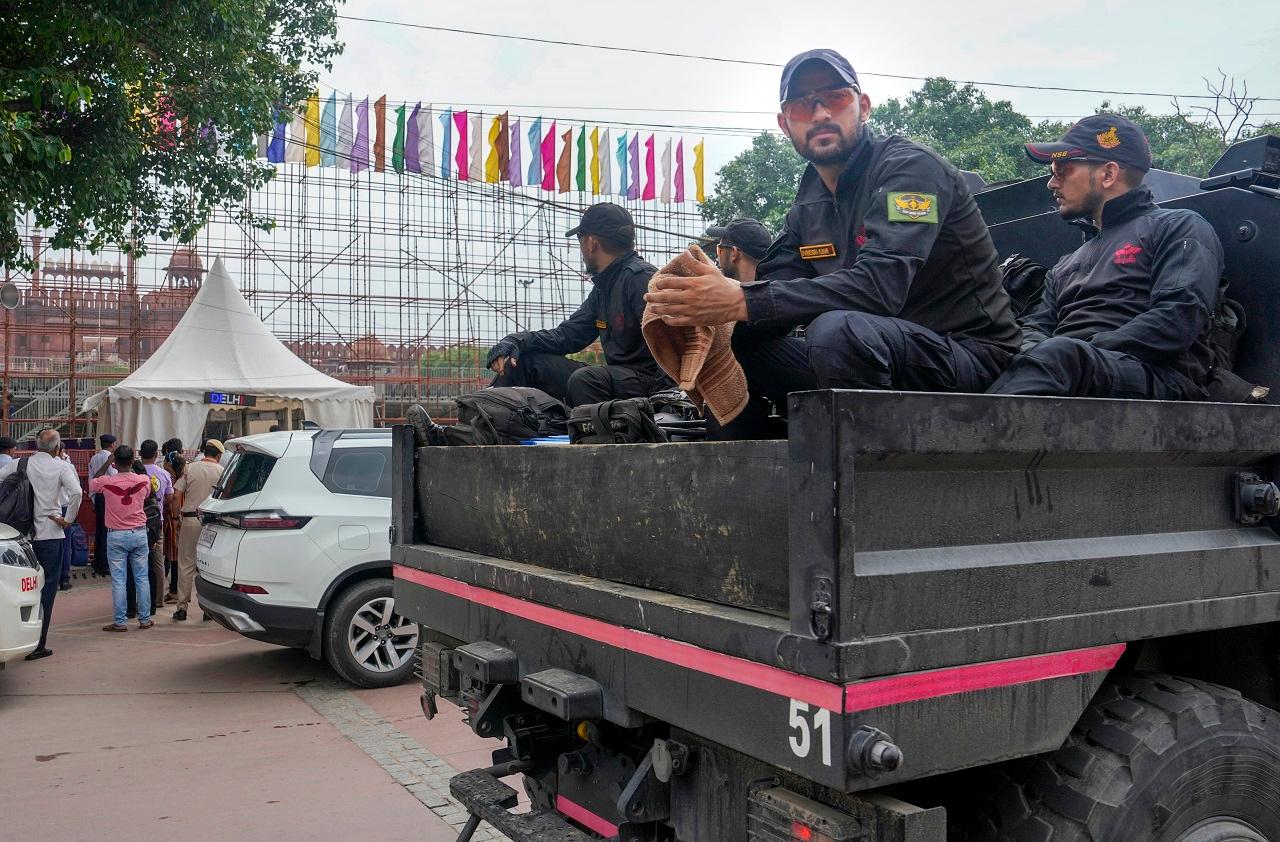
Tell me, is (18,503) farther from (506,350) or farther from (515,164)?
(515,164)

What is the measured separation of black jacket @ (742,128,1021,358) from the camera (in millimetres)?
2514

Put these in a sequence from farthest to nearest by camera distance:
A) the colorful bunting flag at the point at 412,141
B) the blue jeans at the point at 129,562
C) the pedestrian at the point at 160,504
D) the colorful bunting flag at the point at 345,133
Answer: the colorful bunting flag at the point at 412,141 → the colorful bunting flag at the point at 345,133 → the pedestrian at the point at 160,504 → the blue jeans at the point at 129,562

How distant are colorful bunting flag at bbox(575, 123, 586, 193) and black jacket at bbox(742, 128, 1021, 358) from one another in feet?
98.9

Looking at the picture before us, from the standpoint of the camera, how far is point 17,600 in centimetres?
730

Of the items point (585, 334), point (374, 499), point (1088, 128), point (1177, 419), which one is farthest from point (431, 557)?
point (374, 499)

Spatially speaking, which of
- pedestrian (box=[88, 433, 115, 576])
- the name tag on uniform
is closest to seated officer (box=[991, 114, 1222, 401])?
the name tag on uniform

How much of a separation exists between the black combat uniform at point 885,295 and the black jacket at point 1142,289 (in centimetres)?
46

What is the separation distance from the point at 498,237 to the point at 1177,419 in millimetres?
34012

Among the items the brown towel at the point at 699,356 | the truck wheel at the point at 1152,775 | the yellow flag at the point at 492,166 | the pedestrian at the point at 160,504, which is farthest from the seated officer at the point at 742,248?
the yellow flag at the point at 492,166

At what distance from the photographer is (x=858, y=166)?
289cm

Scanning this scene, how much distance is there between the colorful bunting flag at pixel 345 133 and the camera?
28578 millimetres

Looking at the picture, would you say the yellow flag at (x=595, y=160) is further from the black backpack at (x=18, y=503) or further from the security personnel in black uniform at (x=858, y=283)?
the security personnel in black uniform at (x=858, y=283)

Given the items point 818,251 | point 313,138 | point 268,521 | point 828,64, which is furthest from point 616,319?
point 313,138

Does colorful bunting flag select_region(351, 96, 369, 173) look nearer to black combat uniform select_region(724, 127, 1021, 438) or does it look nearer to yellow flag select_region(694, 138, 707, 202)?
yellow flag select_region(694, 138, 707, 202)
